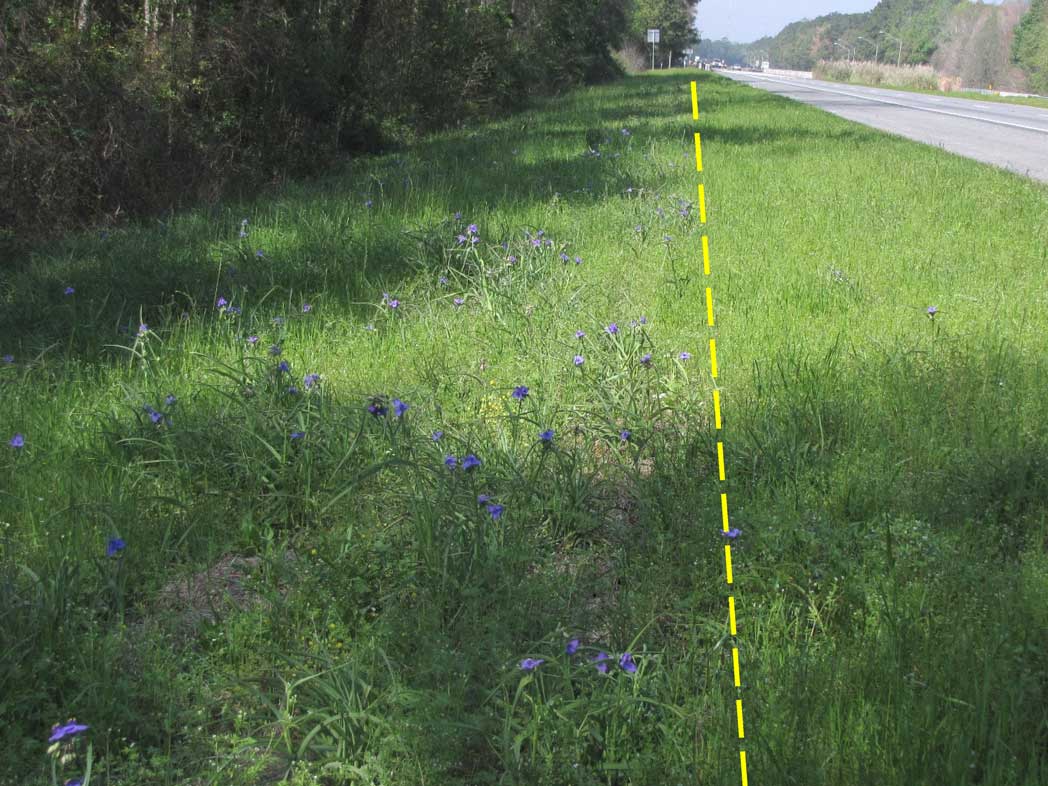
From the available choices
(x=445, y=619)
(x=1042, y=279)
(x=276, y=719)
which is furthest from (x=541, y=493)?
(x=1042, y=279)

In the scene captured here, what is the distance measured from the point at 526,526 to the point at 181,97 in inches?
336

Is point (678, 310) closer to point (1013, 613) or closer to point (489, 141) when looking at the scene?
point (1013, 613)

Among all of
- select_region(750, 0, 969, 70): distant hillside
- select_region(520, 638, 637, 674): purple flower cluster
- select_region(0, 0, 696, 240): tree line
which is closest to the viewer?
select_region(520, 638, 637, 674): purple flower cluster

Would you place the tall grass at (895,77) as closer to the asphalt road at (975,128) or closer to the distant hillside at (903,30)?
the asphalt road at (975,128)

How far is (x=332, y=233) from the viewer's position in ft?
22.1

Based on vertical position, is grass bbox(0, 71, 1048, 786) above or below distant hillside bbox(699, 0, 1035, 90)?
below

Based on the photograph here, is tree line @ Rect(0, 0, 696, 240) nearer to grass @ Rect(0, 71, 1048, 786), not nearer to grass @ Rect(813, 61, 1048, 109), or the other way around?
grass @ Rect(0, 71, 1048, 786)

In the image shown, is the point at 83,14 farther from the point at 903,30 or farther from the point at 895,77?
the point at 903,30

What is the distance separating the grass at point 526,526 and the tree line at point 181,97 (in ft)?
10.1

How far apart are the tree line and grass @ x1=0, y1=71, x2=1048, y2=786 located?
3.07 meters

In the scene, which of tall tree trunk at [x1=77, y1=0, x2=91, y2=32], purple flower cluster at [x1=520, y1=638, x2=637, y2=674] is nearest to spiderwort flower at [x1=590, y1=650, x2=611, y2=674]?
purple flower cluster at [x1=520, y1=638, x2=637, y2=674]

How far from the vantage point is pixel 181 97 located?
9781mm

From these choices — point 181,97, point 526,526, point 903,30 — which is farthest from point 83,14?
point 903,30

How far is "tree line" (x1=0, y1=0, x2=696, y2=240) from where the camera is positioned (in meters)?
8.26
